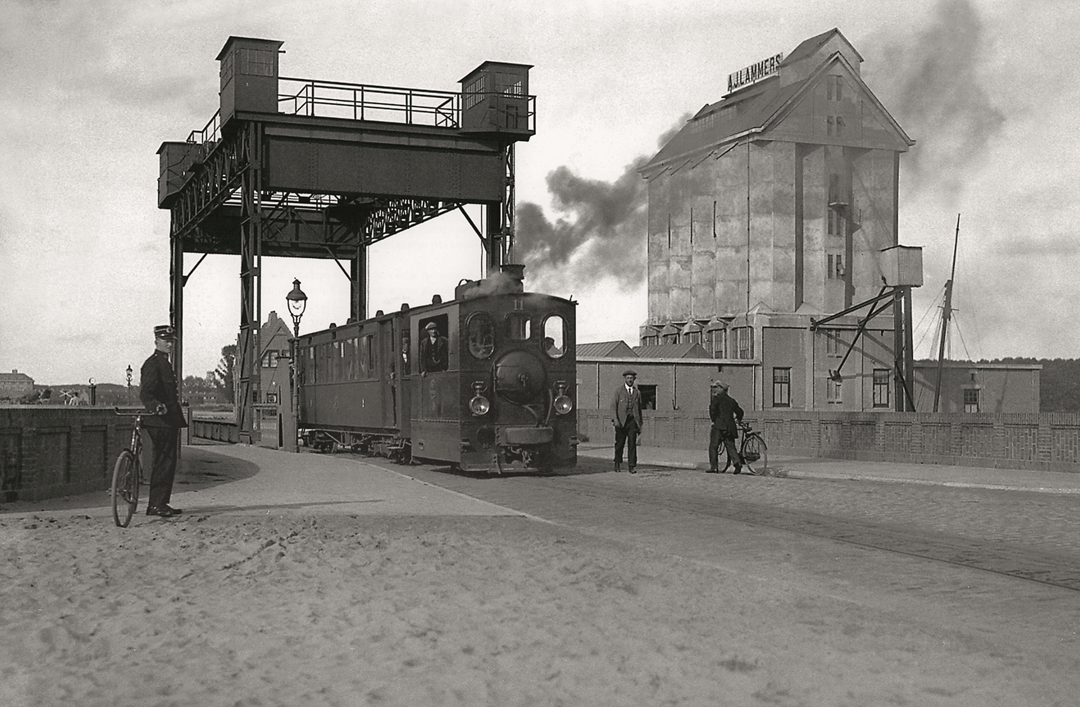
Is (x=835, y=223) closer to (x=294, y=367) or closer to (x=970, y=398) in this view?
(x=970, y=398)

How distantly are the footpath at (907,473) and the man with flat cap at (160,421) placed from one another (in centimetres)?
1257

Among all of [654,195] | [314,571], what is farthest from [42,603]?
[654,195]

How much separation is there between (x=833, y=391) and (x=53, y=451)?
51758 mm

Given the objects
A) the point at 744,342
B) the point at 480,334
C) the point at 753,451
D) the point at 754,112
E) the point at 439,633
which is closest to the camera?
the point at 439,633

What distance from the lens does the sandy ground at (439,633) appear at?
→ 554cm

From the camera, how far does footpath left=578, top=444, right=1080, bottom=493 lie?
1930 centimetres

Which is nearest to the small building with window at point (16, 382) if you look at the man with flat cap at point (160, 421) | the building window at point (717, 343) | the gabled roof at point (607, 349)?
the gabled roof at point (607, 349)

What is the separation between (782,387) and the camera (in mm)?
61875

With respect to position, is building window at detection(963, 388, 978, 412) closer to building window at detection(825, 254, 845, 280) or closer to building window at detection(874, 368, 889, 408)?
building window at detection(874, 368, 889, 408)

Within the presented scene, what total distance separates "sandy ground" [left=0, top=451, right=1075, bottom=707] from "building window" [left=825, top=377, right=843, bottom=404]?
5383 cm

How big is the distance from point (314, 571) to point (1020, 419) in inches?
722

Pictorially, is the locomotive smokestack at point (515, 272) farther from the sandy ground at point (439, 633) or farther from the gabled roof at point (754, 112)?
the gabled roof at point (754, 112)

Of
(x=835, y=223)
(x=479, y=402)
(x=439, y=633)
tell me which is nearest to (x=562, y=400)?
(x=479, y=402)

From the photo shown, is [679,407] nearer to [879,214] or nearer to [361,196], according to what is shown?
[879,214]
